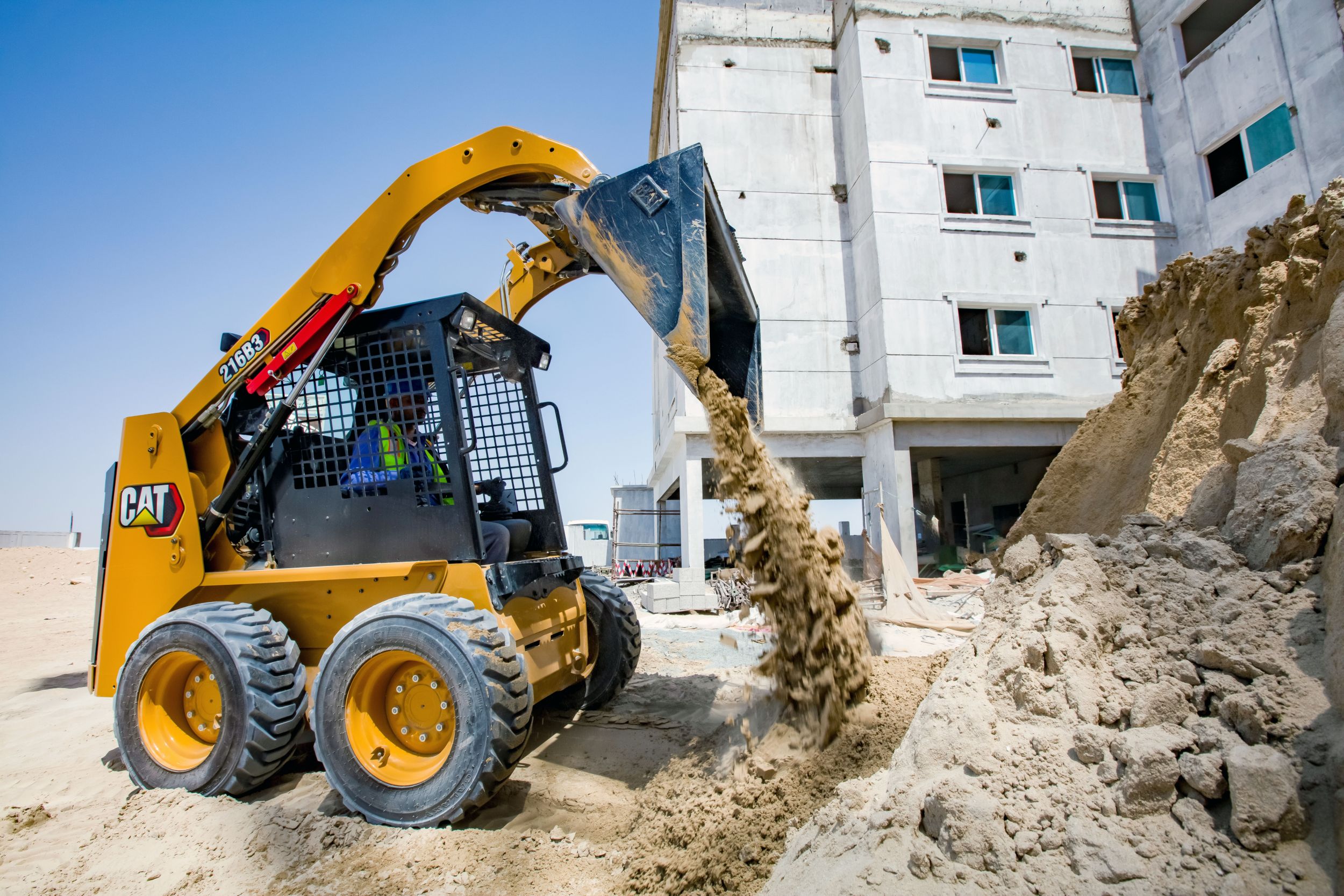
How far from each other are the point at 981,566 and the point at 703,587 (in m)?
5.70

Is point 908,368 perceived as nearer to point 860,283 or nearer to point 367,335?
point 860,283

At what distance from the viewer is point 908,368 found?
13.6 metres

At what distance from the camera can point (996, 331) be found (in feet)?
46.1

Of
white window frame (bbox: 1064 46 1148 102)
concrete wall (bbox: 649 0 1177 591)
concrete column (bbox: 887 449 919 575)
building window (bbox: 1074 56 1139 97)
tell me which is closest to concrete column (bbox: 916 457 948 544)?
concrete wall (bbox: 649 0 1177 591)

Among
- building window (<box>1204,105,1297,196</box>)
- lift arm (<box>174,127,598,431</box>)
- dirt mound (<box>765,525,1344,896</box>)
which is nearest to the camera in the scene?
dirt mound (<box>765,525,1344,896</box>)

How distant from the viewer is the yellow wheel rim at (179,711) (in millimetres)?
3896

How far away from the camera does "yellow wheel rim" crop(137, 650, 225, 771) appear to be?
153 inches

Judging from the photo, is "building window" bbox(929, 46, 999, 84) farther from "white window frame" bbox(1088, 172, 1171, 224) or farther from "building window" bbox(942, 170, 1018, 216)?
"white window frame" bbox(1088, 172, 1171, 224)

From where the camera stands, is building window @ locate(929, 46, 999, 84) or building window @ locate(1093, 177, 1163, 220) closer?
building window @ locate(1093, 177, 1163, 220)

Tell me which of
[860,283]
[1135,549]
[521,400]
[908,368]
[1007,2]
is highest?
[1007,2]

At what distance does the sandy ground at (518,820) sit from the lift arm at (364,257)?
7.44 ft

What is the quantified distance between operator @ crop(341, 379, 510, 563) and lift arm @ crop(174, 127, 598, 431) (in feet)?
2.22

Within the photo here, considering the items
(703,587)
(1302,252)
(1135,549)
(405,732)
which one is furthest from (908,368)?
(405,732)

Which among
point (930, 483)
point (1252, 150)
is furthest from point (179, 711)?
point (1252, 150)
